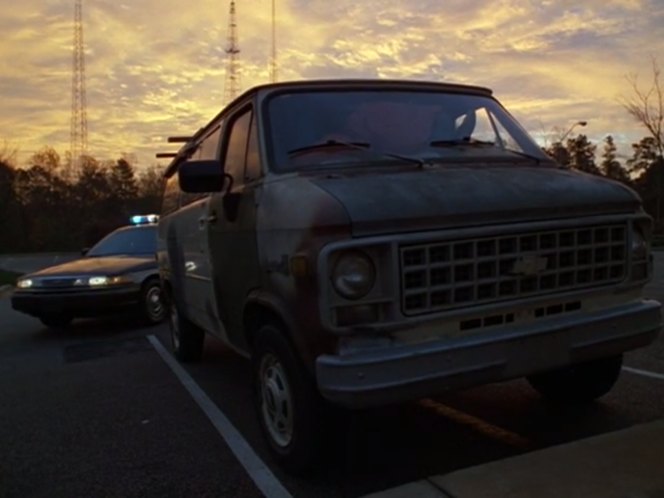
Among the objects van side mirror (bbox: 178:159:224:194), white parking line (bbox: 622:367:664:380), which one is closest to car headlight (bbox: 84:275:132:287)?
van side mirror (bbox: 178:159:224:194)

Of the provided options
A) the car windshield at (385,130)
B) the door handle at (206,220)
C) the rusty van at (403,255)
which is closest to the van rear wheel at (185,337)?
the door handle at (206,220)

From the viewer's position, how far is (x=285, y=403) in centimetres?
382

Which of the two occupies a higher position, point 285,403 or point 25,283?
point 25,283

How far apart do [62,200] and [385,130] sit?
70.8 metres

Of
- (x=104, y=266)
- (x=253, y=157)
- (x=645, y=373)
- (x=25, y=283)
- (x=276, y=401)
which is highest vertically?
(x=253, y=157)

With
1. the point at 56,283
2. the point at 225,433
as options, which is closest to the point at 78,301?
the point at 56,283

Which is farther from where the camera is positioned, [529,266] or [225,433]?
[225,433]

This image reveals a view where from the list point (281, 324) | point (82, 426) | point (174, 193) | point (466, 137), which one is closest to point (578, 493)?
point (281, 324)

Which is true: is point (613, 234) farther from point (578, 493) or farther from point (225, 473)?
point (225, 473)

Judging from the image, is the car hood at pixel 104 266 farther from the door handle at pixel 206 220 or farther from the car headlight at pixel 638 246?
the car headlight at pixel 638 246

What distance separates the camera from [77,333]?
1034 cm

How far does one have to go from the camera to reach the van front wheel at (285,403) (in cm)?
354

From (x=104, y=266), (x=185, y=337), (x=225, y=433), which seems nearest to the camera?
(x=225, y=433)

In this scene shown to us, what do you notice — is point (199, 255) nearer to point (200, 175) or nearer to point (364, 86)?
point (200, 175)
